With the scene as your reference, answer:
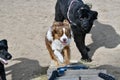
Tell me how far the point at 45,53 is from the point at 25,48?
22.9 inches

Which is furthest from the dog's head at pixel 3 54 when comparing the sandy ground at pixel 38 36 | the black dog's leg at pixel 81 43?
the black dog's leg at pixel 81 43

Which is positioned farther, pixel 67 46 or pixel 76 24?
pixel 76 24

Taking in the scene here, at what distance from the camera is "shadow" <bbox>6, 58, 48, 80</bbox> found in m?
7.71

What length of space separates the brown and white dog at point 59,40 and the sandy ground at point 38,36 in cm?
74

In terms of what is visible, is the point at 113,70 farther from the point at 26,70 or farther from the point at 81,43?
the point at 26,70

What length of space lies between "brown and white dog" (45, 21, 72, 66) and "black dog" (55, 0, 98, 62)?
0.62 m

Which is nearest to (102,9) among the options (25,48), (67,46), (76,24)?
(25,48)

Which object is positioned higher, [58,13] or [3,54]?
[58,13]

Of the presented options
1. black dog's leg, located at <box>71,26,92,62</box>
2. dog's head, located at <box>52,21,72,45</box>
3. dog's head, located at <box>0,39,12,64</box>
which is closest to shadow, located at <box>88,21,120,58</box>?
black dog's leg, located at <box>71,26,92,62</box>

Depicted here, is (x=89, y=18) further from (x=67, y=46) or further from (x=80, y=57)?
(x=80, y=57)

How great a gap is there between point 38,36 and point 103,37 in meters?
1.56

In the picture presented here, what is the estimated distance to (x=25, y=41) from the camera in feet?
31.1

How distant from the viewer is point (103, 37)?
962 cm

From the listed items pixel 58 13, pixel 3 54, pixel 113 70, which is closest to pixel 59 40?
pixel 3 54
